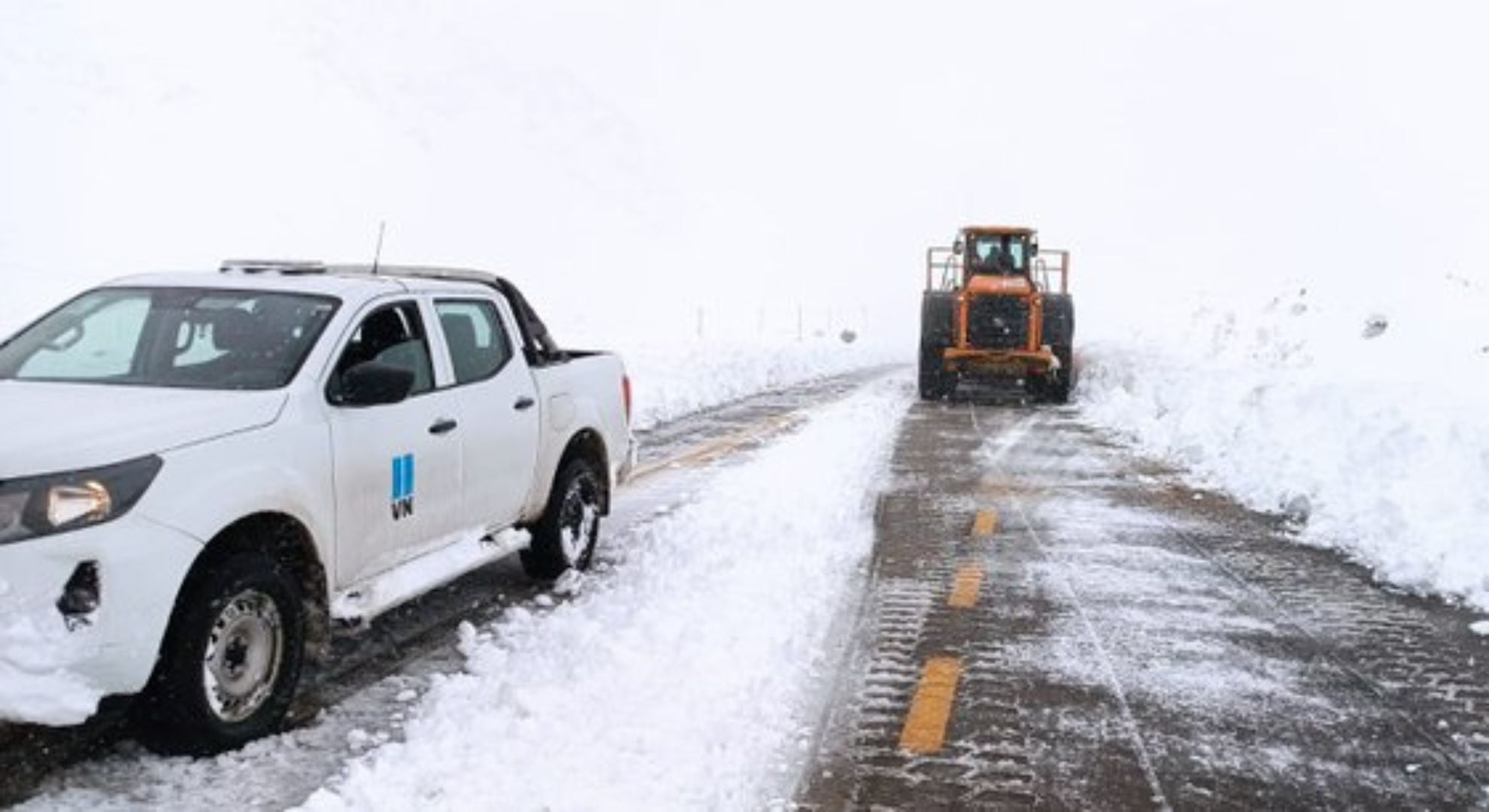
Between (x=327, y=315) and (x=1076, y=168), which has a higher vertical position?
(x=1076, y=168)

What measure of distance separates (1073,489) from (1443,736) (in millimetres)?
6375

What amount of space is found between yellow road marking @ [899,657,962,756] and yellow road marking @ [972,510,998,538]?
331cm

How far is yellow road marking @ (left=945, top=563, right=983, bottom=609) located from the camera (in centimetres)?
698

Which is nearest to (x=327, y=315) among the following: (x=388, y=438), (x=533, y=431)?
(x=388, y=438)

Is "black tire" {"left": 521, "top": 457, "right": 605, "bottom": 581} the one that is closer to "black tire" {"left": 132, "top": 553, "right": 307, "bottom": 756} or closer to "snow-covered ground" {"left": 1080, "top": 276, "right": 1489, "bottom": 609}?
"black tire" {"left": 132, "top": 553, "right": 307, "bottom": 756}

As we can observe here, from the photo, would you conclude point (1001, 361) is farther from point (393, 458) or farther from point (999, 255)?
point (393, 458)

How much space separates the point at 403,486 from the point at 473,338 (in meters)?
1.30

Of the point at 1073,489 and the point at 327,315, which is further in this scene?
the point at 1073,489

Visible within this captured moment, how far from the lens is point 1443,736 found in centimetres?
500

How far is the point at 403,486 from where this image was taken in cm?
549

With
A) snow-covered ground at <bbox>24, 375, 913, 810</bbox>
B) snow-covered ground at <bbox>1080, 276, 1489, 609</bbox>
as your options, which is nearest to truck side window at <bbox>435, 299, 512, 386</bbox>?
snow-covered ground at <bbox>24, 375, 913, 810</bbox>

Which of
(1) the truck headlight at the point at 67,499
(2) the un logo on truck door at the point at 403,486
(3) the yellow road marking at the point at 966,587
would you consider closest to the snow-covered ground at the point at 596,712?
(3) the yellow road marking at the point at 966,587

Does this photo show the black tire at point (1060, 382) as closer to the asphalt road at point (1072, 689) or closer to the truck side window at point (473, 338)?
the asphalt road at point (1072, 689)

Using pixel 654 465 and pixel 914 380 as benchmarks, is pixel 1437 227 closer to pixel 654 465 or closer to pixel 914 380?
pixel 914 380
